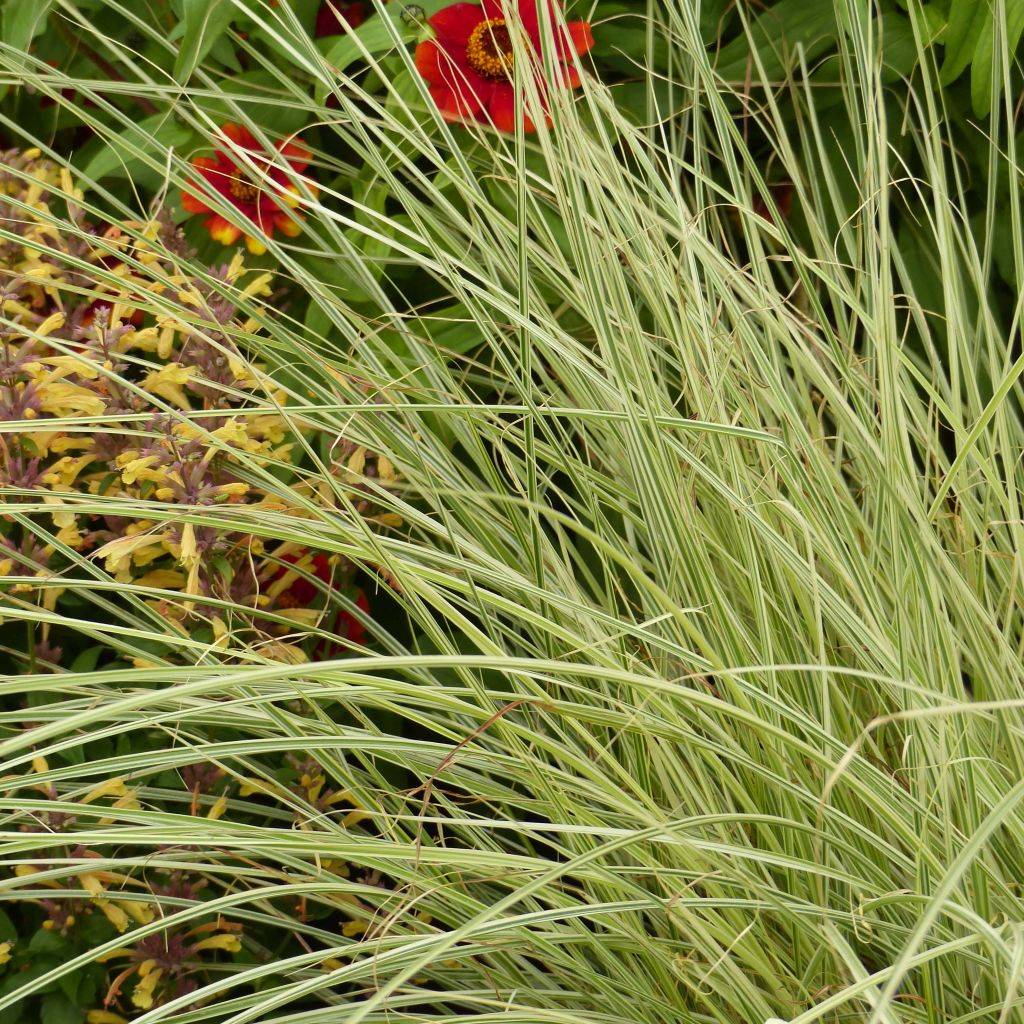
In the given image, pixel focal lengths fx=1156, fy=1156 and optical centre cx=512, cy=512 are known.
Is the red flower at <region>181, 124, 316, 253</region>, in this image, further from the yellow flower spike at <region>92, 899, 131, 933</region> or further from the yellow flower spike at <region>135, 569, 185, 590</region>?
the yellow flower spike at <region>92, 899, 131, 933</region>

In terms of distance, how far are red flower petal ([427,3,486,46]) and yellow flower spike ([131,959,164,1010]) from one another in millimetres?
910

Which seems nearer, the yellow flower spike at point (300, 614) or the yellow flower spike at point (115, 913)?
the yellow flower spike at point (115, 913)

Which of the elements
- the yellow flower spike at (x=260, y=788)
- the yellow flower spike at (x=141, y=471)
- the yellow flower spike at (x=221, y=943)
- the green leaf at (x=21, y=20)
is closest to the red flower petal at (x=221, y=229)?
the green leaf at (x=21, y=20)

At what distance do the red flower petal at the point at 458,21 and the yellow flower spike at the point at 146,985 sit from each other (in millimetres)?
910

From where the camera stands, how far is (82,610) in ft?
3.89

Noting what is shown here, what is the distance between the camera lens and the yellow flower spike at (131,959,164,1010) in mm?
896

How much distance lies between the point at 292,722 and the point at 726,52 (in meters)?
Result: 0.95

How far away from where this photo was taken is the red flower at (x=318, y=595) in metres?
1.15

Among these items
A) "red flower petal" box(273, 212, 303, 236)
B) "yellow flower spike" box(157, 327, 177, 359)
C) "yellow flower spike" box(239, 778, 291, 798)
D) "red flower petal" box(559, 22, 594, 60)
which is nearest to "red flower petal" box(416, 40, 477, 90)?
"red flower petal" box(559, 22, 594, 60)

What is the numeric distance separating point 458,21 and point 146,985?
37.0 inches

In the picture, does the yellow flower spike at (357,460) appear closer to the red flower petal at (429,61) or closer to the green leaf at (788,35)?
the red flower petal at (429,61)

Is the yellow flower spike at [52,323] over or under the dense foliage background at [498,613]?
over

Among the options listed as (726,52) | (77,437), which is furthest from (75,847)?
(726,52)

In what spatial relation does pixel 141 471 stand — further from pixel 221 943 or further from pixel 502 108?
pixel 502 108
